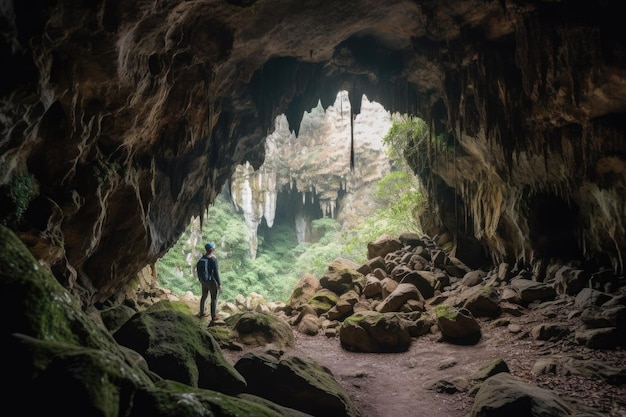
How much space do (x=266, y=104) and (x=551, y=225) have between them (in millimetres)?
9859

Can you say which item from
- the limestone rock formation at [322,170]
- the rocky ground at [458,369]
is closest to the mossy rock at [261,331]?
the rocky ground at [458,369]

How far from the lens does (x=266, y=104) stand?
503 inches

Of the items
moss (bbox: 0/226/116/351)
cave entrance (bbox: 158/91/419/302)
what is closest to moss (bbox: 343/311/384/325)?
moss (bbox: 0/226/116/351)

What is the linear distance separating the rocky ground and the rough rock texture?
353cm

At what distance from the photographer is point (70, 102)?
17.9ft

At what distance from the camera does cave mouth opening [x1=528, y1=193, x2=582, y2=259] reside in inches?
445

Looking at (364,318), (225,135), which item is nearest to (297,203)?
Answer: (225,135)

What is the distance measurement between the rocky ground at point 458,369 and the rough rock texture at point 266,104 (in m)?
3.53

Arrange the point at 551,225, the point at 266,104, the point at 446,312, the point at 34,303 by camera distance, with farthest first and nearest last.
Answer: the point at 266,104
the point at 551,225
the point at 446,312
the point at 34,303

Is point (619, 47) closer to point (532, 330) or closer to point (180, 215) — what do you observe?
point (532, 330)

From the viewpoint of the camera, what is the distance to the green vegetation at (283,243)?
69.8 ft

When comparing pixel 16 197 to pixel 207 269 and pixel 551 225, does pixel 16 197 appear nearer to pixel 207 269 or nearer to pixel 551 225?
pixel 207 269

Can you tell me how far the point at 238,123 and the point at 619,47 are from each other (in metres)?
10.5

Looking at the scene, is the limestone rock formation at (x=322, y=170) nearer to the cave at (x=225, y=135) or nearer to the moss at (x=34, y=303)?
the cave at (x=225, y=135)
